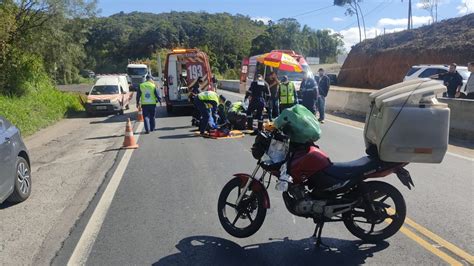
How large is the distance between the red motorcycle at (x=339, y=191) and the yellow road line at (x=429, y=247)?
27 centimetres

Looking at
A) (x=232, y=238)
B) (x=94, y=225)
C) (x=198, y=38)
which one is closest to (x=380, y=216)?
(x=232, y=238)

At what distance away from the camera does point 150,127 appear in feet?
49.3

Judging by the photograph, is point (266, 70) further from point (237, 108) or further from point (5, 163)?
point (5, 163)

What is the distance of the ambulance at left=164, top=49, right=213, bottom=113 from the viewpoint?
19703 millimetres

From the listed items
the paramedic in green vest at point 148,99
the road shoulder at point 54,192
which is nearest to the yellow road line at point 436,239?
the road shoulder at point 54,192

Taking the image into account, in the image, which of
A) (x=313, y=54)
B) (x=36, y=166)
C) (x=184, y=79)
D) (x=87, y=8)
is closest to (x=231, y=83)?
(x=87, y=8)

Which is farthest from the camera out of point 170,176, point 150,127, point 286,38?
point 286,38

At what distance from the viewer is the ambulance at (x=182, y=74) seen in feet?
64.6

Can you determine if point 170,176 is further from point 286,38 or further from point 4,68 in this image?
point 286,38

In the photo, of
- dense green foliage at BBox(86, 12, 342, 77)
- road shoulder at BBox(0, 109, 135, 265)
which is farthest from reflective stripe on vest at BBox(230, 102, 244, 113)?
dense green foliage at BBox(86, 12, 342, 77)

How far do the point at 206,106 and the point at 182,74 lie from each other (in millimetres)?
7869

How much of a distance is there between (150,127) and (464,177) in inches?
378

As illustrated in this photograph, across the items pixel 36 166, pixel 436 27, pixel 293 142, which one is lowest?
pixel 36 166

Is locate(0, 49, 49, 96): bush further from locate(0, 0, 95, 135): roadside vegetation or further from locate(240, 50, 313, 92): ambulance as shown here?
locate(240, 50, 313, 92): ambulance
